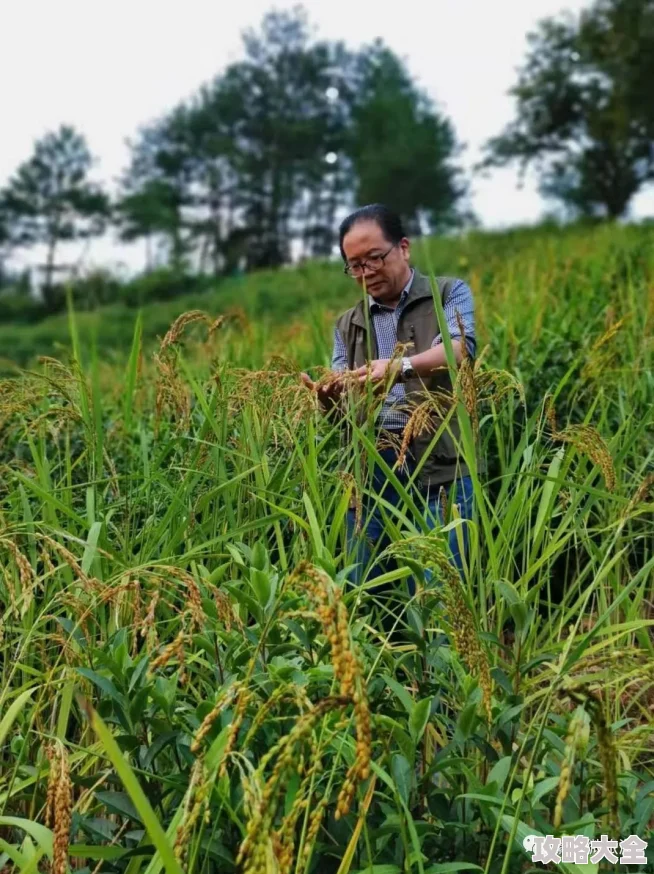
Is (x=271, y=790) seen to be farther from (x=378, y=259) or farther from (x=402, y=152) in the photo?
(x=402, y=152)

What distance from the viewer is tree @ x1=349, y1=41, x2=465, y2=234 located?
1549 inches

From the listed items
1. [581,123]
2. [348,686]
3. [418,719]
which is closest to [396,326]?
[418,719]

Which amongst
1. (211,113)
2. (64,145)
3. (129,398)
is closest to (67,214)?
(64,145)

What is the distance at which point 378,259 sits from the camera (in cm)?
286

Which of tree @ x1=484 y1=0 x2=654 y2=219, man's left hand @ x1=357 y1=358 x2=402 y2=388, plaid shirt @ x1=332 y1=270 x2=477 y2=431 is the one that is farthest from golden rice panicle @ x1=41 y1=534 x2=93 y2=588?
tree @ x1=484 y1=0 x2=654 y2=219

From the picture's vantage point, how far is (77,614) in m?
1.57

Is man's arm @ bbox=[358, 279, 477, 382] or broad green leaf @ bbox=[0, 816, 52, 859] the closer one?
broad green leaf @ bbox=[0, 816, 52, 859]

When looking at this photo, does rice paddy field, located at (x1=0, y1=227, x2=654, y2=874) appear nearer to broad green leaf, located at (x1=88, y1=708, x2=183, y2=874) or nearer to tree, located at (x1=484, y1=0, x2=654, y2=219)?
broad green leaf, located at (x1=88, y1=708, x2=183, y2=874)

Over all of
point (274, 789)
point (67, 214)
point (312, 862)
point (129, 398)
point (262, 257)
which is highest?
point (67, 214)

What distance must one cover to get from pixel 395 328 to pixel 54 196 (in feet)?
159

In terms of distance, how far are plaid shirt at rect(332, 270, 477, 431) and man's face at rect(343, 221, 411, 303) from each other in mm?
42

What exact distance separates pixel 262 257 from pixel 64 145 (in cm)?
1339

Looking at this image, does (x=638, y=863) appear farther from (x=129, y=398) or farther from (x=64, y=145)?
(x=64, y=145)

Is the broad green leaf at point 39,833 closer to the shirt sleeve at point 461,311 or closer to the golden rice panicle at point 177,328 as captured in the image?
the golden rice panicle at point 177,328
